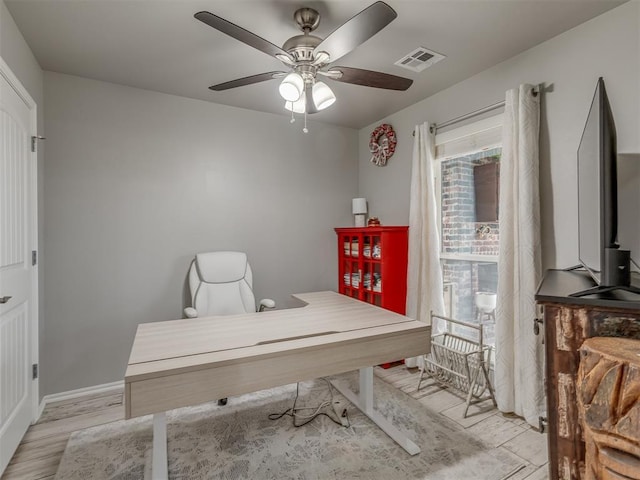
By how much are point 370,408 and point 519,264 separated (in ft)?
4.52

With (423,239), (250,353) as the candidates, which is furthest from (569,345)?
(423,239)

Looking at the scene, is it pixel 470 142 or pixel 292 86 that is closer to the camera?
pixel 292 86

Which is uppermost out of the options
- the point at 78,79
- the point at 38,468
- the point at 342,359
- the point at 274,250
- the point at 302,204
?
the point at 78,79

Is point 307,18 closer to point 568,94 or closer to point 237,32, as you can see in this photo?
point 237,32

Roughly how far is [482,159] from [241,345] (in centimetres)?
229

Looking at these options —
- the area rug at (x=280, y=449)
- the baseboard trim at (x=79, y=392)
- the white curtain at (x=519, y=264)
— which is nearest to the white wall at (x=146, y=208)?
the baseboard trim at (x=79, y=392)

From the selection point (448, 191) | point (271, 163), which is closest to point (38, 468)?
point (271, 163)

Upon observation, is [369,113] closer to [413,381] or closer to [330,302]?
[330,302]

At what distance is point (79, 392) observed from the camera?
2535 millimetres

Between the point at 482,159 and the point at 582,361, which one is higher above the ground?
the point at 482,159

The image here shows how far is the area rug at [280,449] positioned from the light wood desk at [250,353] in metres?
0.16

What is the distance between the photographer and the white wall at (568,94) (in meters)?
1.75

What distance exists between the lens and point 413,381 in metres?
2.76

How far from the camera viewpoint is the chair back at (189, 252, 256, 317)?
2.64m
